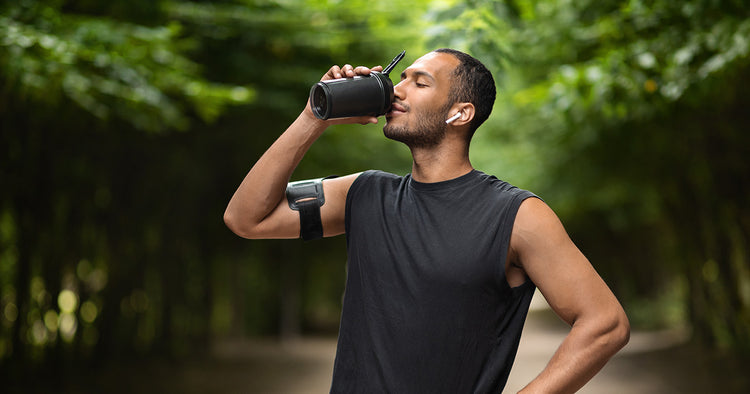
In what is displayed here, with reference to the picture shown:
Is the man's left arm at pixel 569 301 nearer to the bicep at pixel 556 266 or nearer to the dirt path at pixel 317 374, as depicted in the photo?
the bicep at pixel 556 266

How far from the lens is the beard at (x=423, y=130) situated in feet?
8.47

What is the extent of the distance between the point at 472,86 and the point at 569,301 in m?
0.78

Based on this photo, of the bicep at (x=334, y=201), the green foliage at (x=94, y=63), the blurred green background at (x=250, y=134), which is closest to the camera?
the bicep at (x=334, y=201)

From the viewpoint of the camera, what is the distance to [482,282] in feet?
7.78

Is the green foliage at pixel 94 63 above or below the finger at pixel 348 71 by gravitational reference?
above

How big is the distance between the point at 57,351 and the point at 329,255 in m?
15.1

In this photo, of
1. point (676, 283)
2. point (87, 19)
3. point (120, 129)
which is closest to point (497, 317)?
point (87, 19)

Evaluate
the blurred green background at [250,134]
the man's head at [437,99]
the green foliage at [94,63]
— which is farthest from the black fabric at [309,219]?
the green foliage at [94,63]

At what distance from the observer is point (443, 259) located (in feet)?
7.91

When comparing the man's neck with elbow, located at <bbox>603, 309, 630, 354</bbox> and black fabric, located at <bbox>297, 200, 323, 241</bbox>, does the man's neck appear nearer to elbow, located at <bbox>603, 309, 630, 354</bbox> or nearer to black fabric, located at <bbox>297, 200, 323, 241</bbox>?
black fabric, located at <bbox>297, 200, 323, 241</bbox>

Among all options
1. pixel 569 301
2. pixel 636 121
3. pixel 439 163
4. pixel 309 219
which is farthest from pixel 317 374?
pixel 569 301

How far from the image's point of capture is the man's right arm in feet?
8.89

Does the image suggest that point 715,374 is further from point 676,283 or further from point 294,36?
point 676,283

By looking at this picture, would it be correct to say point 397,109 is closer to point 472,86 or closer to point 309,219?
point 472,86
